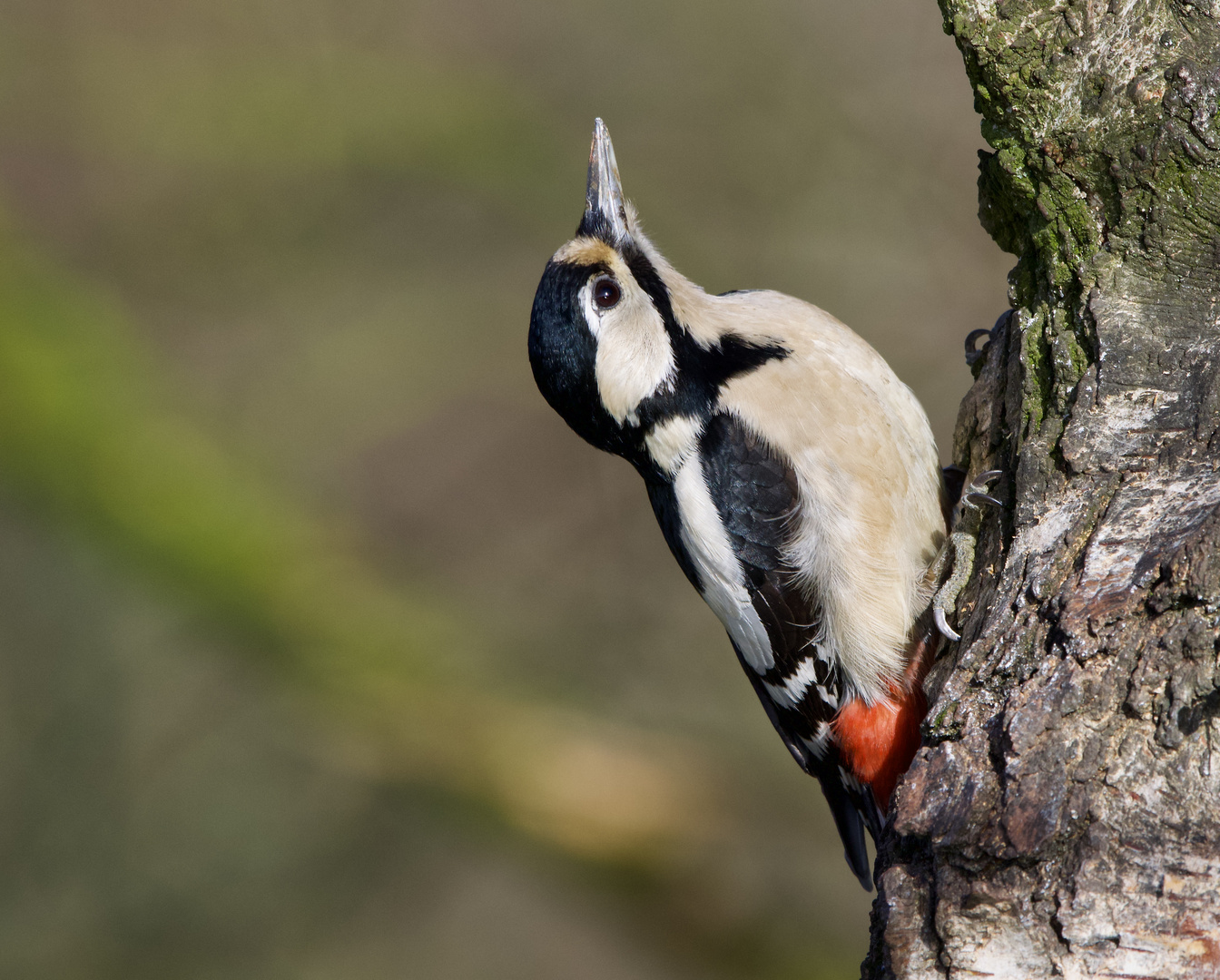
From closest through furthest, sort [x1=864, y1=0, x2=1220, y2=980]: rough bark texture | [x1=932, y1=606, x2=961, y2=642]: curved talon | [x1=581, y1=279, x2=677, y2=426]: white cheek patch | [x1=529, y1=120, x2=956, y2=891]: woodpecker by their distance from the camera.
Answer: [x1=864, y1=0, x2=1220, y2=980]: rough bark texture < [x1=932, y1=606, x2=961, y2=642]: curved talon < [x1=529, y1=120, x2=956, y2=891]: woodpecker < [x1=581, y1=279, x2=677, y2=426]: white cheek patch

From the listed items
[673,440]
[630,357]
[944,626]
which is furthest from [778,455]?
[944,626]

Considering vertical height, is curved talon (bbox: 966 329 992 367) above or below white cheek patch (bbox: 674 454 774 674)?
above

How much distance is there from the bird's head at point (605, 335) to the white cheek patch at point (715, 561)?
0.19m

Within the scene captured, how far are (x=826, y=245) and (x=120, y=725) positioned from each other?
411cm

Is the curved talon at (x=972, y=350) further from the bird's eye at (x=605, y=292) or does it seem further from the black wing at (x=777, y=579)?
the bird's eye at (x=605, y=292)

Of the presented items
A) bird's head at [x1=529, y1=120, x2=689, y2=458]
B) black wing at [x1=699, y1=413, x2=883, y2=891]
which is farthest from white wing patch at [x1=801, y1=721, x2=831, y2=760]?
bird's head at [x1=529, y1=120, x2=689, y2=458]

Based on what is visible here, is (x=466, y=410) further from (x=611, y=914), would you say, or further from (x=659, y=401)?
(x=659, y=401)

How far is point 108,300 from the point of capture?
5.20 m

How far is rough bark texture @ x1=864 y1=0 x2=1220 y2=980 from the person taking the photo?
1.45m

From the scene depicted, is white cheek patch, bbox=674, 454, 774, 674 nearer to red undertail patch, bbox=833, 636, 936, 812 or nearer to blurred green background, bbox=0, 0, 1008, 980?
red undertail patch, bbox=833, 636, 936, 812

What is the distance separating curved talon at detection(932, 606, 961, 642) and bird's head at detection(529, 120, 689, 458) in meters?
0.84

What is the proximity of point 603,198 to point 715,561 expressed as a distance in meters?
1.01

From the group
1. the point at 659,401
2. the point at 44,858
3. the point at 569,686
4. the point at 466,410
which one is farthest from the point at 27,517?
the point at 659,401

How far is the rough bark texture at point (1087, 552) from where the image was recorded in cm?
145
